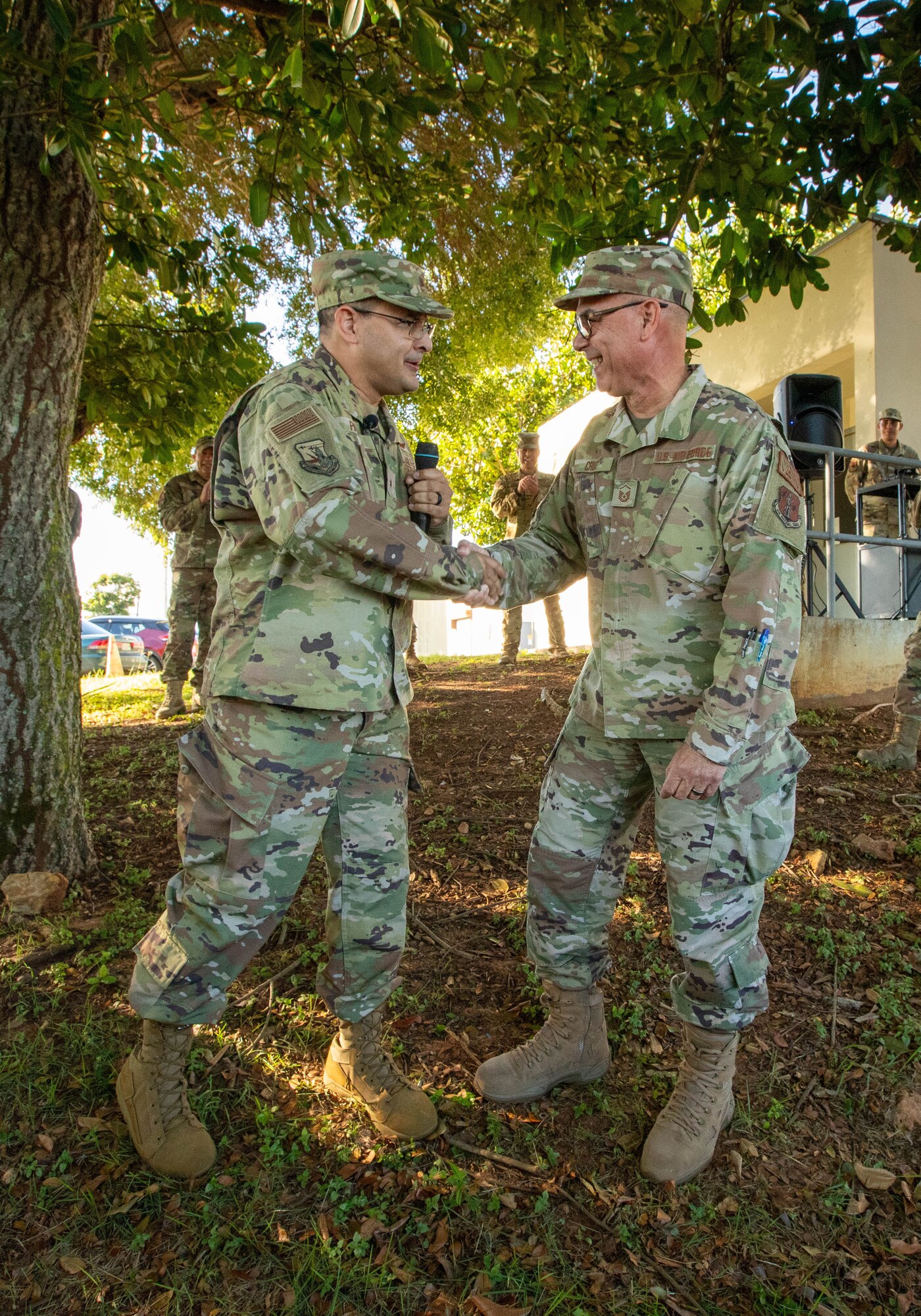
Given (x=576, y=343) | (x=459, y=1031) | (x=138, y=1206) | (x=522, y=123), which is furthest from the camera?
(x=522, y=123)

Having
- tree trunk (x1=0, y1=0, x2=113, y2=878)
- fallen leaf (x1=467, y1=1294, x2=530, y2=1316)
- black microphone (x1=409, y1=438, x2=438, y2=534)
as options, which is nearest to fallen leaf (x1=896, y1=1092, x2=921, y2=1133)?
fallen leaf (x1=467, y1=1294, x2=530, y2=1316)

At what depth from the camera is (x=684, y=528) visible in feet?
7.55

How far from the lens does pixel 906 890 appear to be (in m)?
3.74

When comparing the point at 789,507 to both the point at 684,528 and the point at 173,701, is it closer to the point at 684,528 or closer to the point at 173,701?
the point at 684,528

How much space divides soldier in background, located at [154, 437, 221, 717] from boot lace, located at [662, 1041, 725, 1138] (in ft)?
21.0

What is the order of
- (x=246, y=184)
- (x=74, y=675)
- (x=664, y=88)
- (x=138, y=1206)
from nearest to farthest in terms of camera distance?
(x=138, y=1206) < (x=664, y=88) < (x=74, y=675) < (x=246, y=184)

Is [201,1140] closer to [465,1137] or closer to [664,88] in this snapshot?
[465,1137]

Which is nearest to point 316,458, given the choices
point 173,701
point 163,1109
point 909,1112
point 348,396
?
point 348,396

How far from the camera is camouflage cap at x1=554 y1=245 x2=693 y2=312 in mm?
2305

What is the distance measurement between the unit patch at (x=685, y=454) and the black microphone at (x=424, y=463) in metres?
0.63

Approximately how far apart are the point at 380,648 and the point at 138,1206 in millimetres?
1579

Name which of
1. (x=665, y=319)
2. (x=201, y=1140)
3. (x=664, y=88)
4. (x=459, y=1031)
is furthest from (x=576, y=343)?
(x=201, y=1140)

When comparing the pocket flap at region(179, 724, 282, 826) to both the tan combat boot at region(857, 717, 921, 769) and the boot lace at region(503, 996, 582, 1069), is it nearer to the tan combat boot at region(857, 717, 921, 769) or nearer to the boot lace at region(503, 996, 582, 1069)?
the boot lace at region(503, 996, 582, 1069)

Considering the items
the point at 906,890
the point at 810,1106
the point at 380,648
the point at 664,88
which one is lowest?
the point at 810,1106
